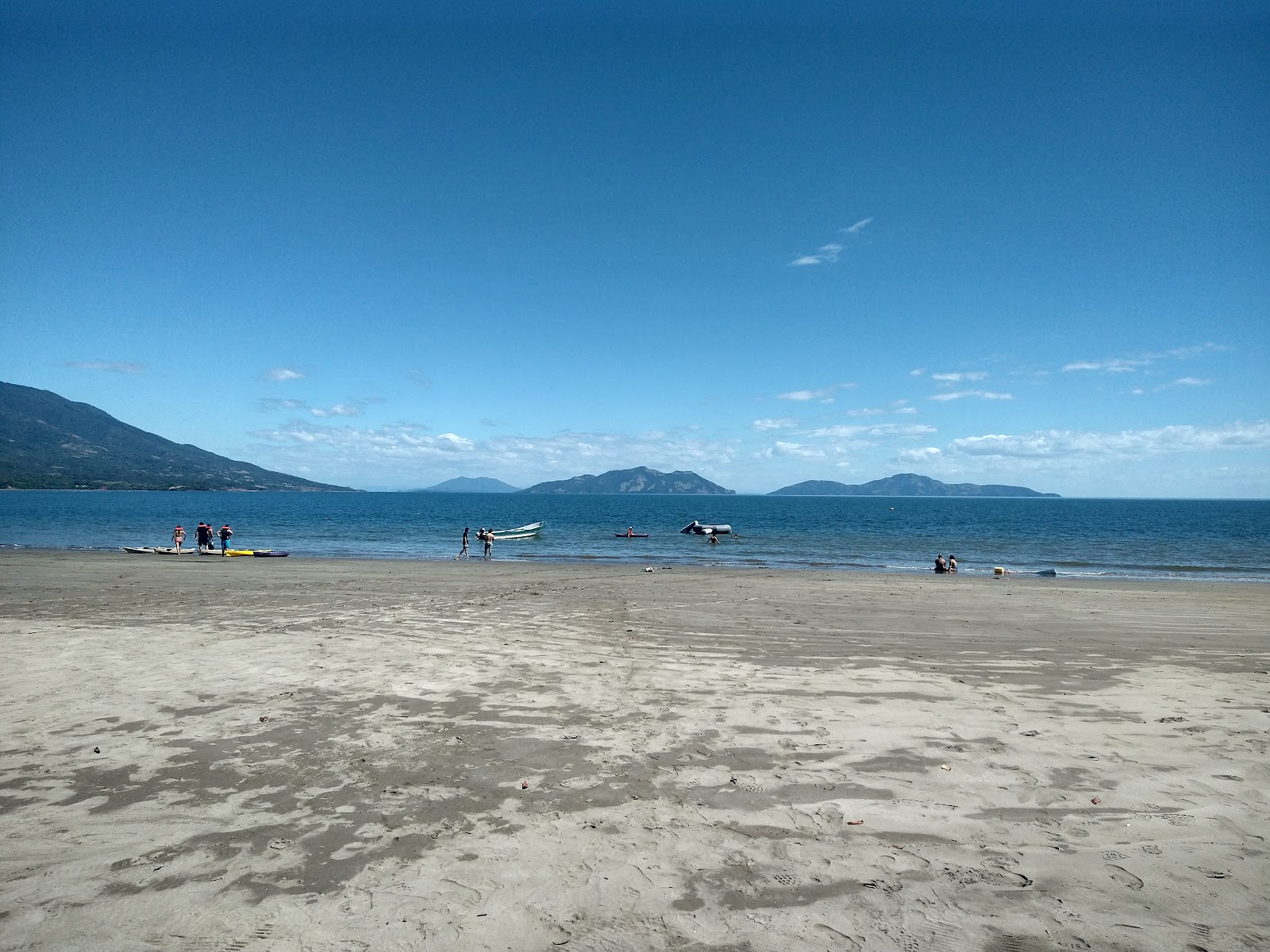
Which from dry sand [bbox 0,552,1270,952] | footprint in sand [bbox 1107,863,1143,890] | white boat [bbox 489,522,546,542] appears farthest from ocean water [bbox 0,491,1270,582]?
footprint in sand [bbox 1107,863,1143,890]

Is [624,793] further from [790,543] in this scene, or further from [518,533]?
[518,533]

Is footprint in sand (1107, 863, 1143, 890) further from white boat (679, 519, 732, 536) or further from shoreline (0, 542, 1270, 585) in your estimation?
white boat (679, 519, 732, 536)

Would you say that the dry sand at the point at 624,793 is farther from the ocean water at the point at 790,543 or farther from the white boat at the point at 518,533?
the white boat at the point at 518,533

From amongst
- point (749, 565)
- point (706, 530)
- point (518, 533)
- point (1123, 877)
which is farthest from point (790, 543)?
point (1123, 877)

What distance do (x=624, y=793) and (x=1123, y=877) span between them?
152 inches

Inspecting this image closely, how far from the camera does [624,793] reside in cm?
605

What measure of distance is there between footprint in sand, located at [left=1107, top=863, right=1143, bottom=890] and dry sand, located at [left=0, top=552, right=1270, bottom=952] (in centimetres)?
3

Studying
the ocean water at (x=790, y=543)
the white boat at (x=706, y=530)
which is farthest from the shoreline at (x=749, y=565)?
the white boat at (x=706, y=530)

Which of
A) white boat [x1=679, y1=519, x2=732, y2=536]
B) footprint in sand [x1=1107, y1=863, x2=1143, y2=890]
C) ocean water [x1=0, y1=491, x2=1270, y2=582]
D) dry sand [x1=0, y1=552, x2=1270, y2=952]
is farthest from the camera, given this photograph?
white boat [x1=679, y1=519, x2=732, y2=536]

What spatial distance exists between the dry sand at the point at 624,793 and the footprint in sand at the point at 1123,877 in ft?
0.11

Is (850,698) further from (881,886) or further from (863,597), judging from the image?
(863,597)

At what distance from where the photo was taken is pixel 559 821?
5523mm

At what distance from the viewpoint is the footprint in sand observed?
15.5ft

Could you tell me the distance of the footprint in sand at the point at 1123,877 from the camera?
15.5 feet
